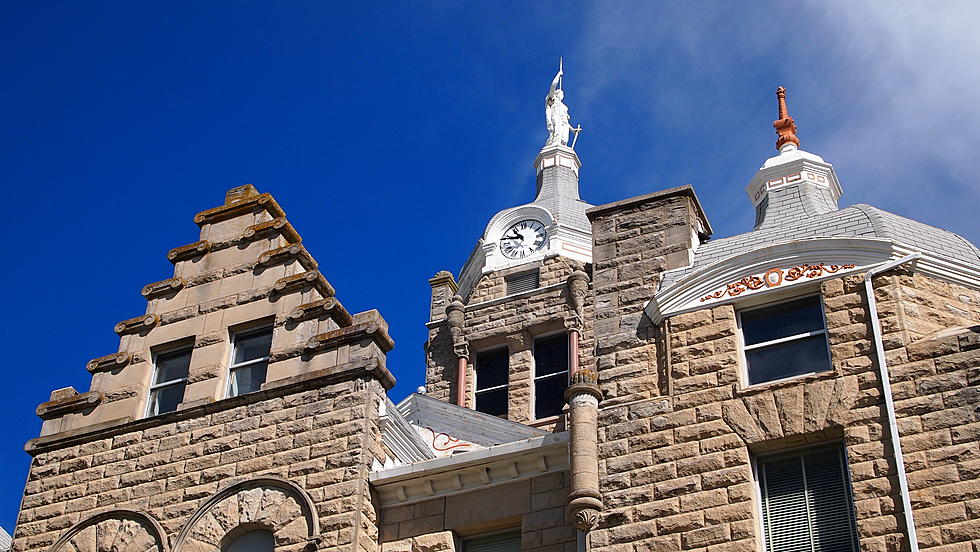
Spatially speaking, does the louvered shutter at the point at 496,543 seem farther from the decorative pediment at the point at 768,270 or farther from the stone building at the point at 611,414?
the decorative pediment at the point at 768,270

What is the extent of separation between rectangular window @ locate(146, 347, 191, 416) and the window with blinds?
9425 millimetres

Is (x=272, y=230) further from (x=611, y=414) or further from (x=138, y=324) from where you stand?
(x=611, y=414)

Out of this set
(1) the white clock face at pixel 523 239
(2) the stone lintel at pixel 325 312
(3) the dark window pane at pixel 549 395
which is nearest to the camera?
(2) the stone lintel at pixel 325 312

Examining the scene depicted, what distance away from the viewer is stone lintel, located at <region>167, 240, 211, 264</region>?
23359mm

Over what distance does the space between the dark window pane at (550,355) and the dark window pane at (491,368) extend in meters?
0.81

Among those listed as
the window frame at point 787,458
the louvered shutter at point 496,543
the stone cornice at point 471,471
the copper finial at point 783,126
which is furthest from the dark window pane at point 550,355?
the window frame at point 787,458

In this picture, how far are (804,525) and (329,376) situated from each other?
24.0 ft

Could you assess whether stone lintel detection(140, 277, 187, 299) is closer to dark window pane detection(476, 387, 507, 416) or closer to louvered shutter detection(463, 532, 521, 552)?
louvered shutter detection(463, 532, 521, 552)

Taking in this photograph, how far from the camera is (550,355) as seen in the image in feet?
106

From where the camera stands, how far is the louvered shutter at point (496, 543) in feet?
62.9

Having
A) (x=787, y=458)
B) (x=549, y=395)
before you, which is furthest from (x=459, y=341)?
(x=787, y=458)

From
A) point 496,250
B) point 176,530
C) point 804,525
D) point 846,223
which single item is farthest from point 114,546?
point 496,250

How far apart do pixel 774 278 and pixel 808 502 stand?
10.9ft

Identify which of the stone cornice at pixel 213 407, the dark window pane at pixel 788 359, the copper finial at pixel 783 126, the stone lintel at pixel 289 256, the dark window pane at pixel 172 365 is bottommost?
the dark window pane at pixel 788 359
